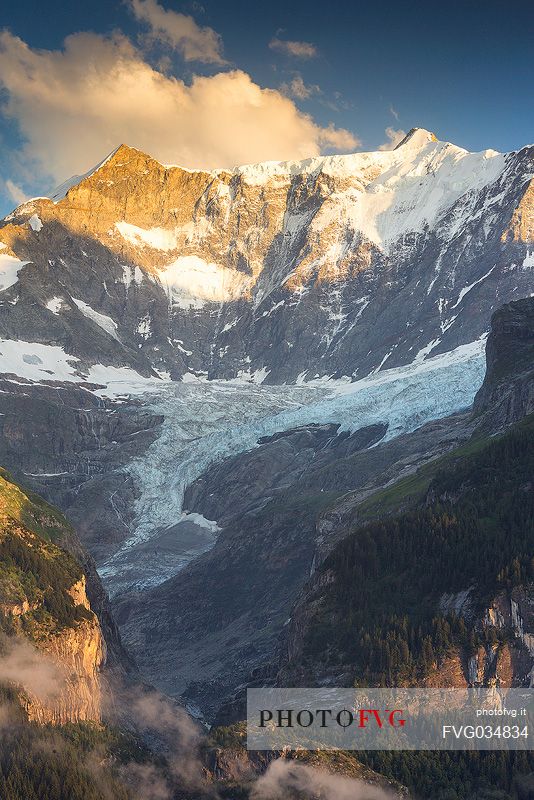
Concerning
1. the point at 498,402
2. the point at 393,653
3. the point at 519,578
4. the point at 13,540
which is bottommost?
the point at 393,653

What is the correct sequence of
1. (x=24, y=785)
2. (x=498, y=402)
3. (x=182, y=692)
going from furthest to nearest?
(x=498, y=402)
(x=182, y=692)
(x=24, y=785)

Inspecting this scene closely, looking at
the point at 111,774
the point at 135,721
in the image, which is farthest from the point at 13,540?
the point at 111,774

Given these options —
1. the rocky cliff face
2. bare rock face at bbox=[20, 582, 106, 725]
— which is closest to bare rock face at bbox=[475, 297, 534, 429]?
the rocky cliff face

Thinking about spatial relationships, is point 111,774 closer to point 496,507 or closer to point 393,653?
point 393,653

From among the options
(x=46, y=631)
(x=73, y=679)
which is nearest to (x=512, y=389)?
(x=73, y=679)

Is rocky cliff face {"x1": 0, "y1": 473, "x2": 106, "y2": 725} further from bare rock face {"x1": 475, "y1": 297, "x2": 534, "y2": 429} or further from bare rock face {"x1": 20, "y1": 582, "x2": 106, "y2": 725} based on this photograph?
bare rock face {"x1": 475, "y1": 297, "x2": 534, "y2": 429}

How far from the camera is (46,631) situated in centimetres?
10794

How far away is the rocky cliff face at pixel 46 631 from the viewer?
101 metres

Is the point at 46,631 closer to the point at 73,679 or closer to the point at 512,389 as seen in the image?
the point at 73,679

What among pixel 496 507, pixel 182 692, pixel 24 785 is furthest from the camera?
pixel 182 692

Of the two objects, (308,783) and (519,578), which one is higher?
(519,578)

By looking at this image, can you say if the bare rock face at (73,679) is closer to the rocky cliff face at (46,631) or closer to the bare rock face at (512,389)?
the rocky cliff face at (46,631)

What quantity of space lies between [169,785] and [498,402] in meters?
111

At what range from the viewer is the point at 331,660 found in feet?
350
